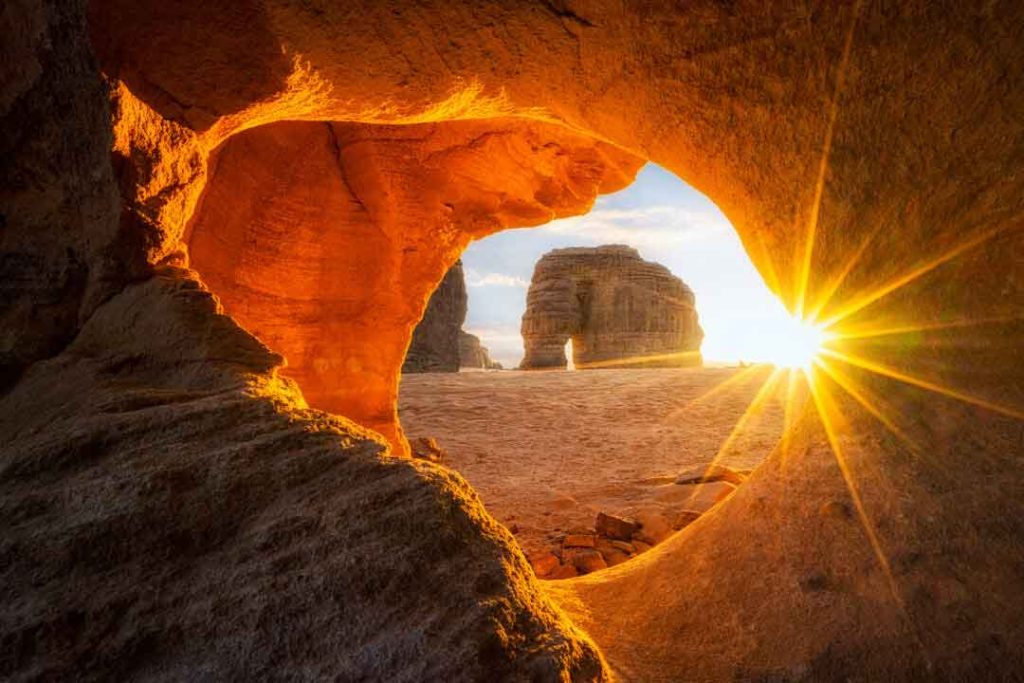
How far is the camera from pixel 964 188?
161cm

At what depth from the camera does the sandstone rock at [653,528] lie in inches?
138

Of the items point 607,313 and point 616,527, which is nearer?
point 616,527

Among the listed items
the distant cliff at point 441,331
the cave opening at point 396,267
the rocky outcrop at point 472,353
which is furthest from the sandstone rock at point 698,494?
the rocky outcrop at point 472,353

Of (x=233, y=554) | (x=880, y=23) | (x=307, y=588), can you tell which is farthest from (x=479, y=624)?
(x=880, y=23)

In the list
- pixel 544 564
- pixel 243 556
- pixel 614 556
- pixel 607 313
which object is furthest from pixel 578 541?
pixel 607 313

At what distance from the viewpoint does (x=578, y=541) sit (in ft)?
11.5

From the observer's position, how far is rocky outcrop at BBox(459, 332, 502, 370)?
3643cm

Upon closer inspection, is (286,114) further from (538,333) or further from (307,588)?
(538,333)

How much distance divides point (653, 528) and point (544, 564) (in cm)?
96

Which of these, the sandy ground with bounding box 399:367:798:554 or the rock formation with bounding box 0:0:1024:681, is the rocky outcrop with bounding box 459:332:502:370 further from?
the rock formation with bounding box 0:0:1024:681

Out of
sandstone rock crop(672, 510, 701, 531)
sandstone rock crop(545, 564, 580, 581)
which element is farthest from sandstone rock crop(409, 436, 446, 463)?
sandstone rock crop(545, 564, 580, 581)

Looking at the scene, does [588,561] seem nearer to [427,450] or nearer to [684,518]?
[684,518]

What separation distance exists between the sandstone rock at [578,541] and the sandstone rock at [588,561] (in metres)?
0.17

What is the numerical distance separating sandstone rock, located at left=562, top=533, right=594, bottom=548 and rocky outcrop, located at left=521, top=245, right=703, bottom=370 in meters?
21.5
